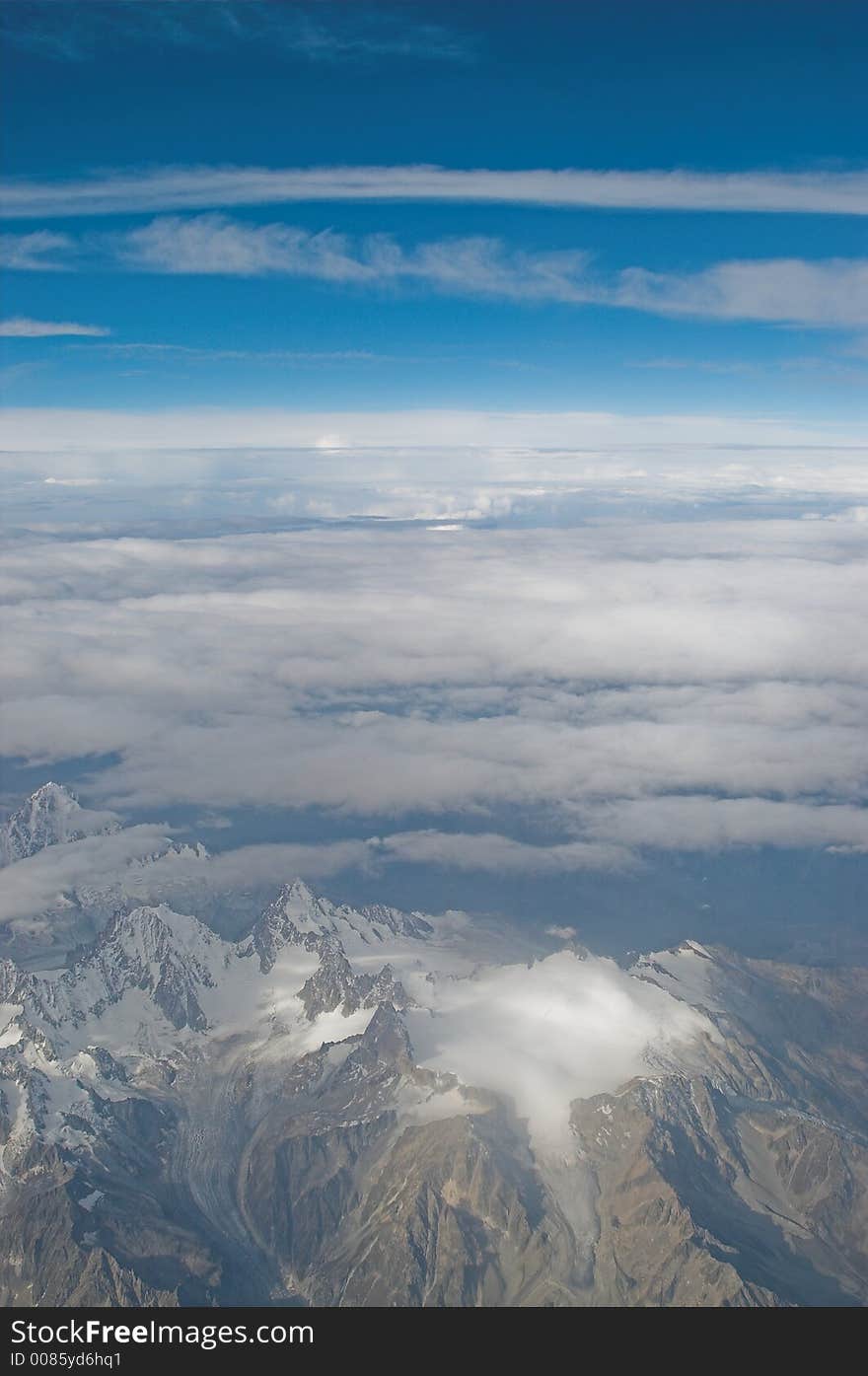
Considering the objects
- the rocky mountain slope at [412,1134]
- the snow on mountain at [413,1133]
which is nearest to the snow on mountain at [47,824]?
the snow on mountain at [413,1133]

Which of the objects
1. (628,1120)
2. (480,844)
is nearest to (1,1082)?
(628,1120)

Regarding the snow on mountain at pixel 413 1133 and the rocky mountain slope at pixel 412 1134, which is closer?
the rocky mountain slope at pixel 412 1134

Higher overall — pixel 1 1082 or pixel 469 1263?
pixel 1 1082

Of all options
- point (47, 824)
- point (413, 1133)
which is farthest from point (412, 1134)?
point (47, 824)

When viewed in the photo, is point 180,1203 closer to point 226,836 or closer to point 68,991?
point 68,991

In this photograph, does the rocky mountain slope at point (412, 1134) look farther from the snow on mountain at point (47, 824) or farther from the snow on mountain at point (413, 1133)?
the snow on mountain at point (47, 824)

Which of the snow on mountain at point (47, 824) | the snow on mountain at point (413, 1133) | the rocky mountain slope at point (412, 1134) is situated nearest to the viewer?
the rocky mountain slope at point (412, 1134)

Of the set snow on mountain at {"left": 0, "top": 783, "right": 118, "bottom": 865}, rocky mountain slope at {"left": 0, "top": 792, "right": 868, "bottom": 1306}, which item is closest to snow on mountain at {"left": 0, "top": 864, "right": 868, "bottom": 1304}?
rocky mountain slope at {"left": 0, "top": 792, "right": 868, "bottom": 1306}

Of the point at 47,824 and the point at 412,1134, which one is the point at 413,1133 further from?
the point at 47,824
